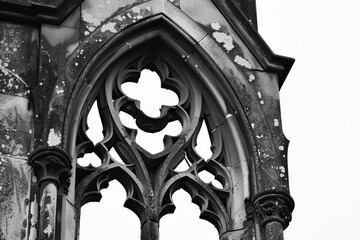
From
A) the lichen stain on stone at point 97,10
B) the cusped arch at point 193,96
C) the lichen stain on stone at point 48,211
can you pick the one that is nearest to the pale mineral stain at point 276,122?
the cusped arch at point 193,96

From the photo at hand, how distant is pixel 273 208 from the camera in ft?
63.0

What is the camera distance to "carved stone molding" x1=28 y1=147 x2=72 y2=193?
1864 centimetres

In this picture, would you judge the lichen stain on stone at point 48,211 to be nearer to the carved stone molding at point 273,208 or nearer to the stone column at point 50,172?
the stone column at point 50,172

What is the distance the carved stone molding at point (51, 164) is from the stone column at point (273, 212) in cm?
221

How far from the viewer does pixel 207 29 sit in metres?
20.7

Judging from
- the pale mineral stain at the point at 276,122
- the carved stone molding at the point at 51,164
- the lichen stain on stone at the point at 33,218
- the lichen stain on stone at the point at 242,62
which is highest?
the lichen stain on stone at the point at 242,62

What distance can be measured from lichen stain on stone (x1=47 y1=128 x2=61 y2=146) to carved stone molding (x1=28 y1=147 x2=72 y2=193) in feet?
0.54

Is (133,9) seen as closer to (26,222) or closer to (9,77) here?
(9,77)

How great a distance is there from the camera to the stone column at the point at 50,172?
18.4 meters

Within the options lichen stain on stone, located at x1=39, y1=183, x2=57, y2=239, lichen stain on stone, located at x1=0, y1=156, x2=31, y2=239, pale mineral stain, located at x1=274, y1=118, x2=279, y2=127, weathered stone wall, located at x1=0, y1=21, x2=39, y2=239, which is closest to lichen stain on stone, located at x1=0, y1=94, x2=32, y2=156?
weathered stone wall, located at x1=0, y1=21, x2=39, y2=239

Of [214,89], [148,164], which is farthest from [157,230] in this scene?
[214,89]

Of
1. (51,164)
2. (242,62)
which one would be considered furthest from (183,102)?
(51,164)

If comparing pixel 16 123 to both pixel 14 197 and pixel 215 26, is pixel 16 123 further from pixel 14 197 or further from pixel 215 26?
pixel 215 26

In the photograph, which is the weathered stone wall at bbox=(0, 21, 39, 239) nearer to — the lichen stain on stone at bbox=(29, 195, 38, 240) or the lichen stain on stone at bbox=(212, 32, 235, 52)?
the lichen stain on stone at bbox=(29, 195, 38, 240)
